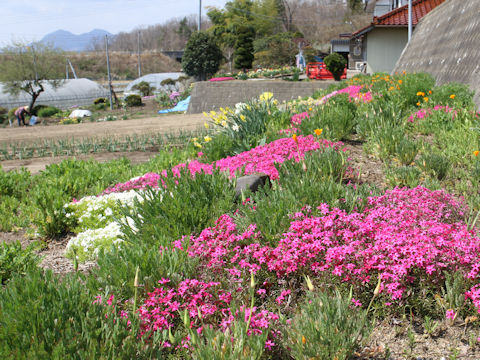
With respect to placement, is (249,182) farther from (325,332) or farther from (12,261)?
(325,332)

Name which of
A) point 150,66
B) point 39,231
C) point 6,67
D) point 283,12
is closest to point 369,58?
point 39,231

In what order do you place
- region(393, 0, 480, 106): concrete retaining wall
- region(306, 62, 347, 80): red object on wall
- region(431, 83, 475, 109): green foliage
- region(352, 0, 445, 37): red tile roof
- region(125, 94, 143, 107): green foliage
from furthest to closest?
region(125, 94, 143, 107): green foliage
region(306, 62, 347, 80): red object on wall
region(352, 0, 445, 37): red tile roof
region(393, 0, 480, 106): concrete retaining wall
region(431, 83, 475, 109): green foliage

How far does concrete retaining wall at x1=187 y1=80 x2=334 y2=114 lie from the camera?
2588 cm

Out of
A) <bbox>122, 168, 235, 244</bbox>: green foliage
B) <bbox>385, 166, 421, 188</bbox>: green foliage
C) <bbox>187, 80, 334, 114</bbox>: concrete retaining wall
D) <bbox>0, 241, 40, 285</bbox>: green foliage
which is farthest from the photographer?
<bbox>187, 80, 334, 114</bbox>: concrete retaining wall

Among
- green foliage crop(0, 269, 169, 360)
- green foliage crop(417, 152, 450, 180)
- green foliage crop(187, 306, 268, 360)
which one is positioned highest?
green foliage crop(417, 152, 450, 180)

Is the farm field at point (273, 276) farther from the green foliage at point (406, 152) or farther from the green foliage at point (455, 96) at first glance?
the green foliage at point (455, 96)

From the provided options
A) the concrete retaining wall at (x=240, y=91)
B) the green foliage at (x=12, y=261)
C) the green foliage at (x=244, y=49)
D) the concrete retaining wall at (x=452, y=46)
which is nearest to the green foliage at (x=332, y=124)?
the concrete retaining wall at (x=452, y=46)

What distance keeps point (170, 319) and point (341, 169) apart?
2672mm

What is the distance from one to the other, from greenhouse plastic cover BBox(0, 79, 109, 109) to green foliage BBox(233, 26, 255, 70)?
17.0 m

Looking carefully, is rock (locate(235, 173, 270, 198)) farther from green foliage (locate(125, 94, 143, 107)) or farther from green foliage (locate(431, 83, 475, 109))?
green foliage (locate(125, 94, 143, 107))

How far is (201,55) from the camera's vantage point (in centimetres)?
4481

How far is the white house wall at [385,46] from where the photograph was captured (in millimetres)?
28734

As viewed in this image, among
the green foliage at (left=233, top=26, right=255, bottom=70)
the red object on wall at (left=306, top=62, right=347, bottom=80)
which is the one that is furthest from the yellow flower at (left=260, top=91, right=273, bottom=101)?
the green foliage at (left=233, top=26, right=255, bottom=70)

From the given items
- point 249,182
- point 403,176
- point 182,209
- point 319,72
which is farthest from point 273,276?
point 319,72
